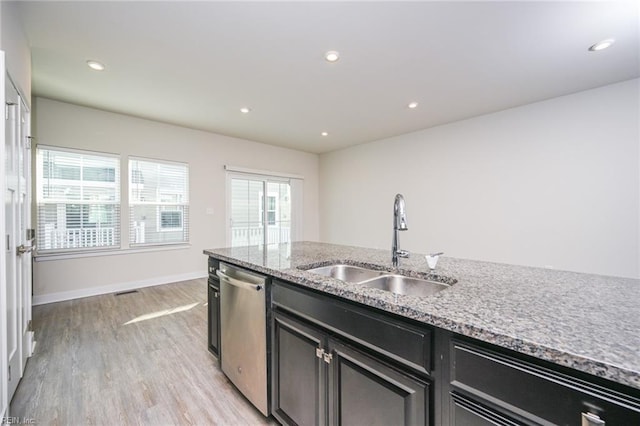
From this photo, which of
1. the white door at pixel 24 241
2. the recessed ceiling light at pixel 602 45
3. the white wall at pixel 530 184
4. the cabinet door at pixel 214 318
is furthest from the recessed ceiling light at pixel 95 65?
the recessed ceiling light at pixel 602 45

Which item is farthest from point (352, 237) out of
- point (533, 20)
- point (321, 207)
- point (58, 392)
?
point (58, 392)

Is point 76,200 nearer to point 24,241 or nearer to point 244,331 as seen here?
point 24,241

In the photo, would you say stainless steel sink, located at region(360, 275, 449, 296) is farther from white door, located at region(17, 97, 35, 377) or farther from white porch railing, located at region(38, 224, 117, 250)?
white porch railing, located at region(38, 224, 117, 250)

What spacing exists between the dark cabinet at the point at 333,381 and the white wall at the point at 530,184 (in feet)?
12.8

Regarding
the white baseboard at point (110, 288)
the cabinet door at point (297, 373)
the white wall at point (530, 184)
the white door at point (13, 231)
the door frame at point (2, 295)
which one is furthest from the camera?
the white baseboard at point (110, 288)

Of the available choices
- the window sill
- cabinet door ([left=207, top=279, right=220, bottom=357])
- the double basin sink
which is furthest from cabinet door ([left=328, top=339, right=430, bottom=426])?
the window sill

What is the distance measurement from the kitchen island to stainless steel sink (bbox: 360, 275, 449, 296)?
4 centimetres

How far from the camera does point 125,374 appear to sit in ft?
6.95

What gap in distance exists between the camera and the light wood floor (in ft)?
5.60

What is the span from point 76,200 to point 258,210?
3025 mm

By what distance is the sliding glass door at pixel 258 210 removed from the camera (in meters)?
5.64

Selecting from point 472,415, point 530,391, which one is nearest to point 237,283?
point 472,415

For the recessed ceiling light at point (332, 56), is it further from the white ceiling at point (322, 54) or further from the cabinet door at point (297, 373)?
the cabinet door at point (297, 373)

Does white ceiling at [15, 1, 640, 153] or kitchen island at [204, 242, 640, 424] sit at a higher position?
white ceiling at [15, 1, 640, 153]
